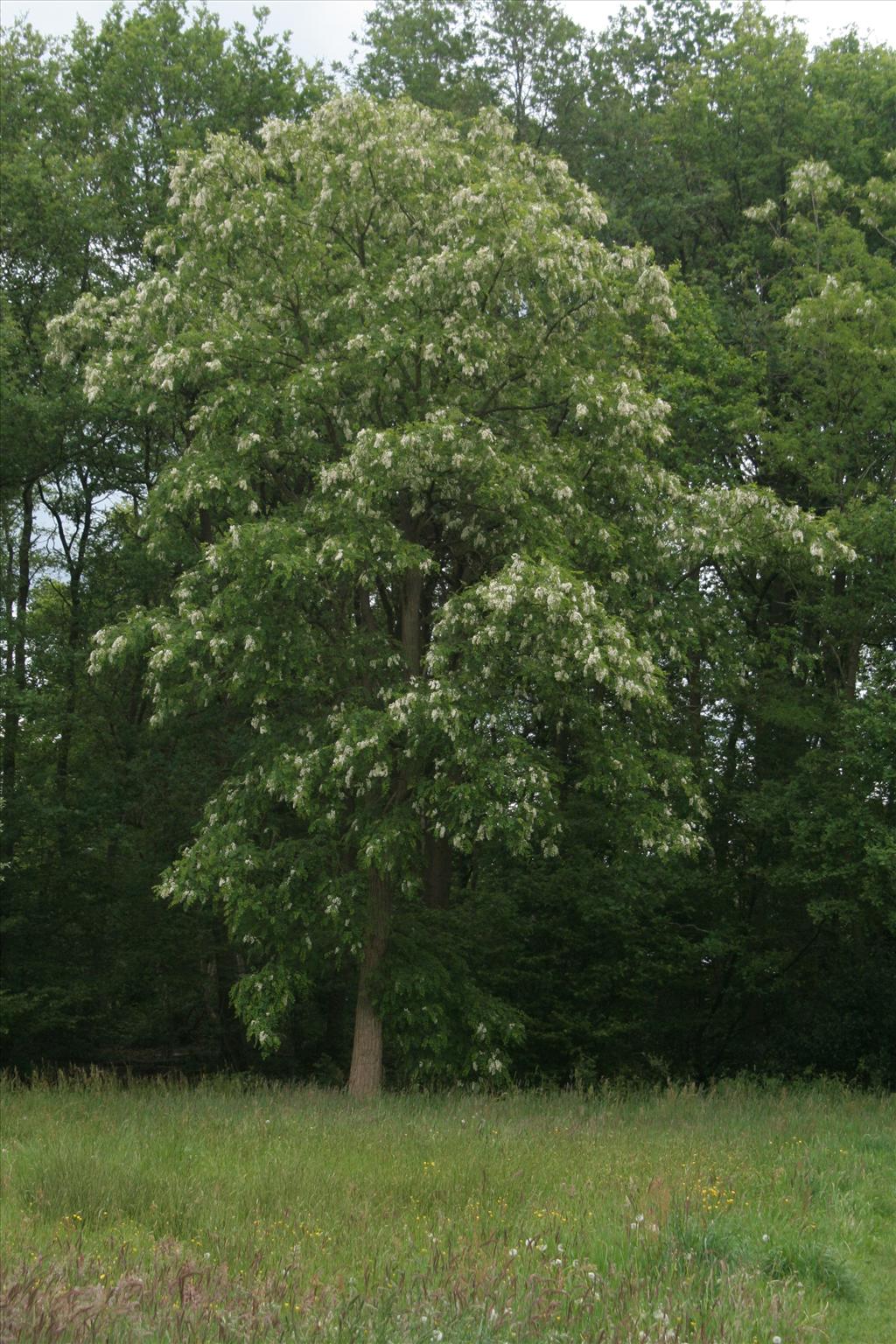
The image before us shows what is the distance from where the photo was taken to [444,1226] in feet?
26.3

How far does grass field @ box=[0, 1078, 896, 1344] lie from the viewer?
595 centimetres

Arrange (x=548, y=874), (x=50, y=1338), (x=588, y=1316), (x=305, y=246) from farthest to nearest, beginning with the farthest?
1. (x=548, y=874)
2. (x=305, y=246)
3. (x=588, y=1316)
4. (x=50, y=1338)

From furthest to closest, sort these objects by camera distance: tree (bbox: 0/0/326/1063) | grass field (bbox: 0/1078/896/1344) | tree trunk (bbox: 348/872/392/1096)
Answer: tree (bbox: 0/0/326/1063) < tree trunk (bbox: 348/872/392/1096) < grass field (bbox: 0/1078/896/1344)

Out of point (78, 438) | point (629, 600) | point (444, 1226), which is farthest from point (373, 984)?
point (78, 438)

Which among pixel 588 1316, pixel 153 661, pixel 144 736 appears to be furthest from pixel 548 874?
pixel 588 1316

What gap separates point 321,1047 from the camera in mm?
25031

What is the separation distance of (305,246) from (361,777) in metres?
7.21

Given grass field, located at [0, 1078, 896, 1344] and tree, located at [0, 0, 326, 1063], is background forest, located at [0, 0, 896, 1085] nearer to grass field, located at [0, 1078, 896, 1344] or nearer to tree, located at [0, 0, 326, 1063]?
tree, located at [0, 0, 326, 1063]

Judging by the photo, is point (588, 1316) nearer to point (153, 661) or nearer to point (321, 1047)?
point (153, 661)

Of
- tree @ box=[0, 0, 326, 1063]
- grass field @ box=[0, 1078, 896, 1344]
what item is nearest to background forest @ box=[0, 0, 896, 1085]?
tree @ box=[0, 0, 326, 1063]

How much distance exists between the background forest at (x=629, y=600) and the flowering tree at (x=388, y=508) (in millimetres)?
1403

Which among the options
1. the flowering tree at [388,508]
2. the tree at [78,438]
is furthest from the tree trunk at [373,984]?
the tree at [78,438]

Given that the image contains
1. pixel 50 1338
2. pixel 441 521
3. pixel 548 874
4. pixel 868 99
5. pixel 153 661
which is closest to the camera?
pixel 50 1338

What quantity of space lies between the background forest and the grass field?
5840 millimetres
